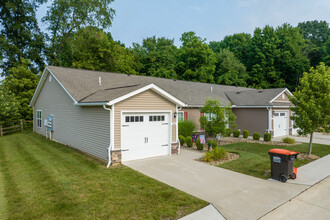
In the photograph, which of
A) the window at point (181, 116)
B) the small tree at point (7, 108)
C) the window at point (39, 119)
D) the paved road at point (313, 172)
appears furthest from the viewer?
the window at point (39, 119)

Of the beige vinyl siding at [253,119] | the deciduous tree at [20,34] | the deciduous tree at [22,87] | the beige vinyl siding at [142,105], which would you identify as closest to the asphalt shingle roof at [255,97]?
the beige vinyl siding at [253,119]

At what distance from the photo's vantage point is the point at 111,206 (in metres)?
5.13

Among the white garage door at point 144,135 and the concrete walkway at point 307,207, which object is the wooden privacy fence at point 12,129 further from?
the concrete walkway at point 307,207

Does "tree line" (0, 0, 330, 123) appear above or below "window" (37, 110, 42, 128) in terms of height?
above

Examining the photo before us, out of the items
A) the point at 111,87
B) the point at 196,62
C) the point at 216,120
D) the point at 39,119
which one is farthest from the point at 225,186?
the point at 196,62

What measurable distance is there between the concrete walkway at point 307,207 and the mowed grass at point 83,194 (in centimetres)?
181

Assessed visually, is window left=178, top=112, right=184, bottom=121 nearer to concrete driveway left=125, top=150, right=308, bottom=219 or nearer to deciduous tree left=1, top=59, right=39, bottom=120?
concrete driveway left=125, top=150, right=308, bottom=219

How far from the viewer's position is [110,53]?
3125 centimetres

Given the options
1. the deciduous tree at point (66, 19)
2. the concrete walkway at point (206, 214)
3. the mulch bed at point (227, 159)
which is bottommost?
the concrete walkway at point (206, 214)

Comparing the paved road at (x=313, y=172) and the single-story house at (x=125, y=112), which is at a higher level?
the single-story house at (x=125, y=112)

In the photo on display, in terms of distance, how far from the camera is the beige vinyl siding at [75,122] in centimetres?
928

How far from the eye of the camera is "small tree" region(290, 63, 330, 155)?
984 centimetres

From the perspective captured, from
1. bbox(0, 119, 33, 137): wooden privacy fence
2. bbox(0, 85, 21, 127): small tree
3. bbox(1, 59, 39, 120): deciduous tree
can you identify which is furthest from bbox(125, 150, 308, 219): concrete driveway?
bbox(1, 59, 39, 120): deciduous tree

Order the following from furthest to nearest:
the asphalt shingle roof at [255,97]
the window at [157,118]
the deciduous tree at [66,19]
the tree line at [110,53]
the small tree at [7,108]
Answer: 1. the deciduous tree at [66,19]
2. the tree line at [110,53]
3. the small tree at [7,108]
4. the asphalt shingle roof at [255,97]
5. the window at [157,118]
